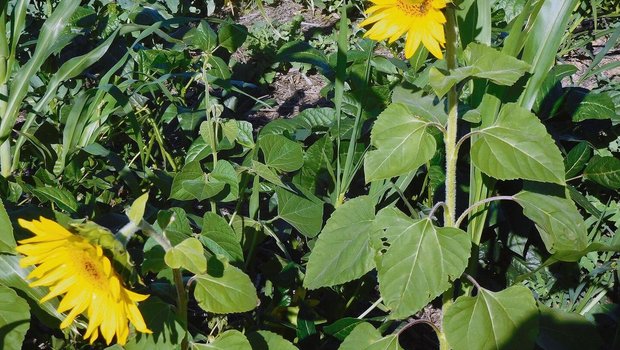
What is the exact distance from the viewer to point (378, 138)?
1.74 metres

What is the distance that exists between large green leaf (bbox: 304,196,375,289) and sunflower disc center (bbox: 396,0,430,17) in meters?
0.46

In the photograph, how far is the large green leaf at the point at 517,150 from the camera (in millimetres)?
1650

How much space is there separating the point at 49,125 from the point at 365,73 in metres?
0.95

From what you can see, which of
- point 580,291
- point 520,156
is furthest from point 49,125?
point 580,291

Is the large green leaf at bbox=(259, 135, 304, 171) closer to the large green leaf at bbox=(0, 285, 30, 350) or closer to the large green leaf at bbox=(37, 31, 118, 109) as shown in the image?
the large green leaf at bbox=(37, 31, 118, 109)

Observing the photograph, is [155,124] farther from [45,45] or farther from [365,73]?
[365,73]

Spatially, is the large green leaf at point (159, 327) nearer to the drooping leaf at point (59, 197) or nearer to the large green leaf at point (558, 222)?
the drooping leaf at point (59, 197)

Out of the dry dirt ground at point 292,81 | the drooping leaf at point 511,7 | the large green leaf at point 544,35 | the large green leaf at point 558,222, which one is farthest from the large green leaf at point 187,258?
the drooping leaf at point 511,7

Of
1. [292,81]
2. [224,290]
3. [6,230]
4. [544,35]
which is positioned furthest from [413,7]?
[292,81]

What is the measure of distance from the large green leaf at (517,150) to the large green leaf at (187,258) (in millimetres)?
608

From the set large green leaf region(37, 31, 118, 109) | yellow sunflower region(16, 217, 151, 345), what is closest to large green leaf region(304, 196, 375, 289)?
yellow sunflower region(16, 217, 151, 345)

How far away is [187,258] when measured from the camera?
57.9 inches

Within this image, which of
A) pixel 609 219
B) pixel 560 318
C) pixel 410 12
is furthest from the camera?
pixel 609 219

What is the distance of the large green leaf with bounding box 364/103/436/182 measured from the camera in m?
1.73
